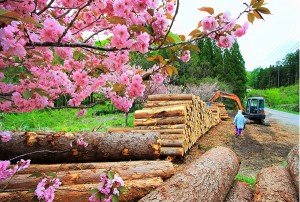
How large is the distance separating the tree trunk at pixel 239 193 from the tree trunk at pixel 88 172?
1036 millimetres

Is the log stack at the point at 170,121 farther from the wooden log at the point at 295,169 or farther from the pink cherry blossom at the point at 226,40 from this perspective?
the pink cherry blossom at the point at 226,40

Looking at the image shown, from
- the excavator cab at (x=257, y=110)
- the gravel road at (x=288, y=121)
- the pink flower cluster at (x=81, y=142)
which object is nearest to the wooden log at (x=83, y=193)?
the pink flower cluster at (x=81, y=142)

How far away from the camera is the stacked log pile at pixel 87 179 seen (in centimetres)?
252

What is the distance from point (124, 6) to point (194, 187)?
6.62 feet

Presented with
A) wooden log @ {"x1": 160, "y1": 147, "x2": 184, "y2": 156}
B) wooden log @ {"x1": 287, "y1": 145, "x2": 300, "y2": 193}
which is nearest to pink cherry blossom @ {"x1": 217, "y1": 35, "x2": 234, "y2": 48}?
wooden log @ {"x1": 287, "y1": 145, "x2": 300, "y2": 193}

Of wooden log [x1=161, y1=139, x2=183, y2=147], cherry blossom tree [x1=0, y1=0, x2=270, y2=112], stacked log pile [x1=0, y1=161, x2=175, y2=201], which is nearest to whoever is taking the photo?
cherry blossom tree [x1=0, y1=0, x2=270, y2=112]

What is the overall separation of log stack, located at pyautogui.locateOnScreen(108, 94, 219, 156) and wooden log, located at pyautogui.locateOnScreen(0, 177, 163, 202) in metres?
2.70

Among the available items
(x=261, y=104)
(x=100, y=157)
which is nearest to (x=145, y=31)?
(x=100, y=157)

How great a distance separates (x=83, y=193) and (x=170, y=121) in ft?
13.2

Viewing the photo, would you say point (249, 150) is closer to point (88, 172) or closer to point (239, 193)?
point (239, 193)

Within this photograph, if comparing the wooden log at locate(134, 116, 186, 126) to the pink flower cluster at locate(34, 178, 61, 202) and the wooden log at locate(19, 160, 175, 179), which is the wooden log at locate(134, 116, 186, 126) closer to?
the wooden log at locate(19, 160, 175, 179)

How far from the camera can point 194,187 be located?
2.67 metres

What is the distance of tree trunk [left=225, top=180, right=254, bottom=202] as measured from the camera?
3.50 metres

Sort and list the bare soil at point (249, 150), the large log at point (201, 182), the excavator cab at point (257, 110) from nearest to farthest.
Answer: the large log at point (201, 182), the bare soil at point (249, 150), the excavator cab at point (257, 110)
